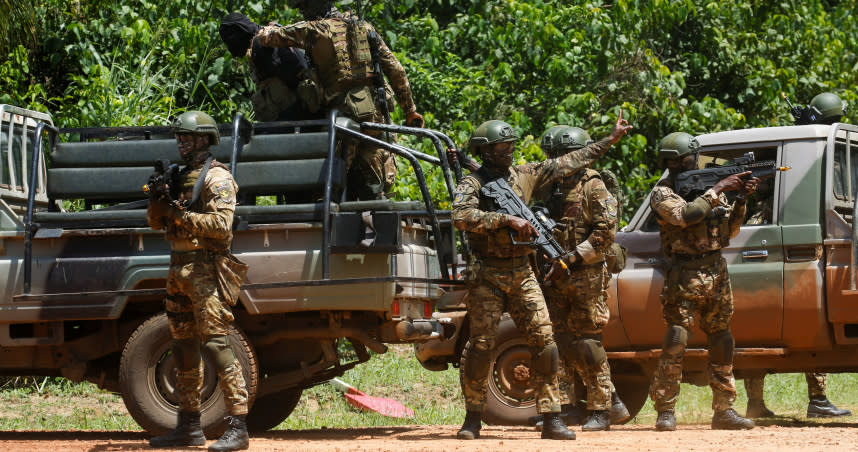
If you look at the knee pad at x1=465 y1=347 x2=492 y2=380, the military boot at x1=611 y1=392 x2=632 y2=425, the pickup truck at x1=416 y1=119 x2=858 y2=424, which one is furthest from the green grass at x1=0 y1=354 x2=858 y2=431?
the knee pad at x1=465 y1=347 x2=492 y2=380

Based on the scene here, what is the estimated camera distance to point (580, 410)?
7996mm

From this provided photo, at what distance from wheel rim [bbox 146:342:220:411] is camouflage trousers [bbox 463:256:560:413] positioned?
1.51m

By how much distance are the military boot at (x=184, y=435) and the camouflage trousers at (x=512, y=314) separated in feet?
5.02

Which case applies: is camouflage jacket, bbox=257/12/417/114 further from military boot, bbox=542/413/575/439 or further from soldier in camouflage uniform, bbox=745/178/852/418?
soldier in camouflage uniform, bbox=745/178/852/418

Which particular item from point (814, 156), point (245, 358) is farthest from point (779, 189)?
point (245, 358)

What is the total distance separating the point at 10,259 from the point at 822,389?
19.2 ft

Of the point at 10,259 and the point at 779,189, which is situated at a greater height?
the point at 779,189

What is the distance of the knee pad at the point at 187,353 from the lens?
657cm

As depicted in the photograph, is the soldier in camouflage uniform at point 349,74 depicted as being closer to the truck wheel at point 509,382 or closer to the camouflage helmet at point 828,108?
the truck wheel at point 509,382

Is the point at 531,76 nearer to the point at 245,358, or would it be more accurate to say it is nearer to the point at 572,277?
the point at 572,277

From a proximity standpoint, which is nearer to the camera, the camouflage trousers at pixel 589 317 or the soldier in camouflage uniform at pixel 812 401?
the camouflage trousers at pixel 589 317

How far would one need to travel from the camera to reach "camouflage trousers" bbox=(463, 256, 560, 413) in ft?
22.3

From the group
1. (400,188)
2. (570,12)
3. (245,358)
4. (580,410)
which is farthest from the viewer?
(570,12)

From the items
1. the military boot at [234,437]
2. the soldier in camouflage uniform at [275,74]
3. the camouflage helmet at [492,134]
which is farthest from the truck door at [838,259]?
the military boot at [234,437]
